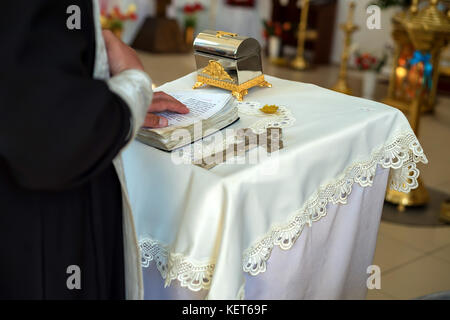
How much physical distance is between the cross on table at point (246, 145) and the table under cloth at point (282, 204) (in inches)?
1.1

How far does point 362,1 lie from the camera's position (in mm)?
6473

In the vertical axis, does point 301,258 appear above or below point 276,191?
below

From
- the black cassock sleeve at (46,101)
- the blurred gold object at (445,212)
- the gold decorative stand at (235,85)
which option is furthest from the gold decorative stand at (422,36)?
the black cassock sleeve at (46,101)

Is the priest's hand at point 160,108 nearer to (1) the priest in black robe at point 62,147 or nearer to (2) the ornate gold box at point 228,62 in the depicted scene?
(1) the priest in black robe at point 62,147

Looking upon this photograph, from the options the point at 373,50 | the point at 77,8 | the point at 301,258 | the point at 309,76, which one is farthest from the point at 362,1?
the point at 77,8

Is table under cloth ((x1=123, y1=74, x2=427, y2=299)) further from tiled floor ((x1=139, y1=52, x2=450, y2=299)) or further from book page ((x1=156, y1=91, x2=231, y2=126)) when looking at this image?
tiled floor ((x1=139, y1=52, x2=450, y2=299))

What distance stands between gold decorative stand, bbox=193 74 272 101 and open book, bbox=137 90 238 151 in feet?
0.61

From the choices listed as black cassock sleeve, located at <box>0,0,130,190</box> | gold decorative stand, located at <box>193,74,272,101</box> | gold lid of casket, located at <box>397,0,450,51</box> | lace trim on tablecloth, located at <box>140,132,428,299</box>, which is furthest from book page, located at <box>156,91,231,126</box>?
gold lid of casket, located at <box>397,0,450,51</box>

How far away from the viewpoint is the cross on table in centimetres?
127

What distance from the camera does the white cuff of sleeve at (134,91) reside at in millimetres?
1060
